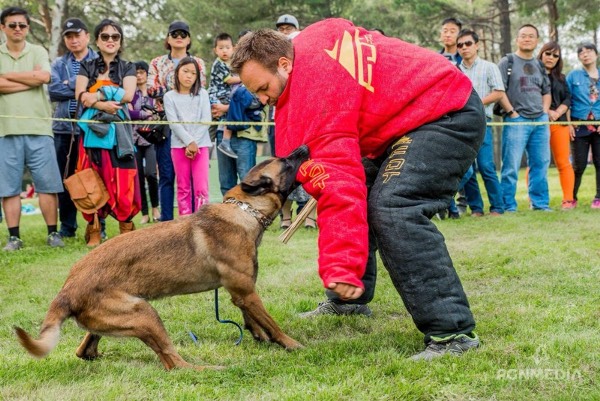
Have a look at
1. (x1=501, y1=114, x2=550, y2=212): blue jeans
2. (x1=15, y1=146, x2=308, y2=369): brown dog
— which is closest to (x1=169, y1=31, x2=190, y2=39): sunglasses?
(x1=501, y1=114, x2=550, y2=212): blue jeans

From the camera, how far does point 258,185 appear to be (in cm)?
407

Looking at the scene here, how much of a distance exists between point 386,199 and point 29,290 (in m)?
3.56

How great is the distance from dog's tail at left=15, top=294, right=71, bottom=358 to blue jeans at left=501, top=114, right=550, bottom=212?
7481mm

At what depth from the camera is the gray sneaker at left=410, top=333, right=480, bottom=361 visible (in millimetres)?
3395

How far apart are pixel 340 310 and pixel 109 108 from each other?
13.6 ft

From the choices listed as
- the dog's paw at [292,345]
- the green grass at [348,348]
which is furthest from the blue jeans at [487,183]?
the dog's paw at [292,345]

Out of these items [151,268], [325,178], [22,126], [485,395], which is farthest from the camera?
[22,126]

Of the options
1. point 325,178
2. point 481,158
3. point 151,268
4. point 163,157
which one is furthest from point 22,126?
point 481,158

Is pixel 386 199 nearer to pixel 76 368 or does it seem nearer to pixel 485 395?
pixel 485 395

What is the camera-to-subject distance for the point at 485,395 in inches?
115

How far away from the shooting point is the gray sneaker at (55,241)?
766 cm

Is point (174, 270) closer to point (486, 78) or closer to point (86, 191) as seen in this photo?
point (86, 191)

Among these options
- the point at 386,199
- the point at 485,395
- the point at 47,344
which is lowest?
the point at 485,395

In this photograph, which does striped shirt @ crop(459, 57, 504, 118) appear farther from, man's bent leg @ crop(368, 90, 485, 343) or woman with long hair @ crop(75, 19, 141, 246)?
man's bent leg @ crop(368, 90, 485, 343)
